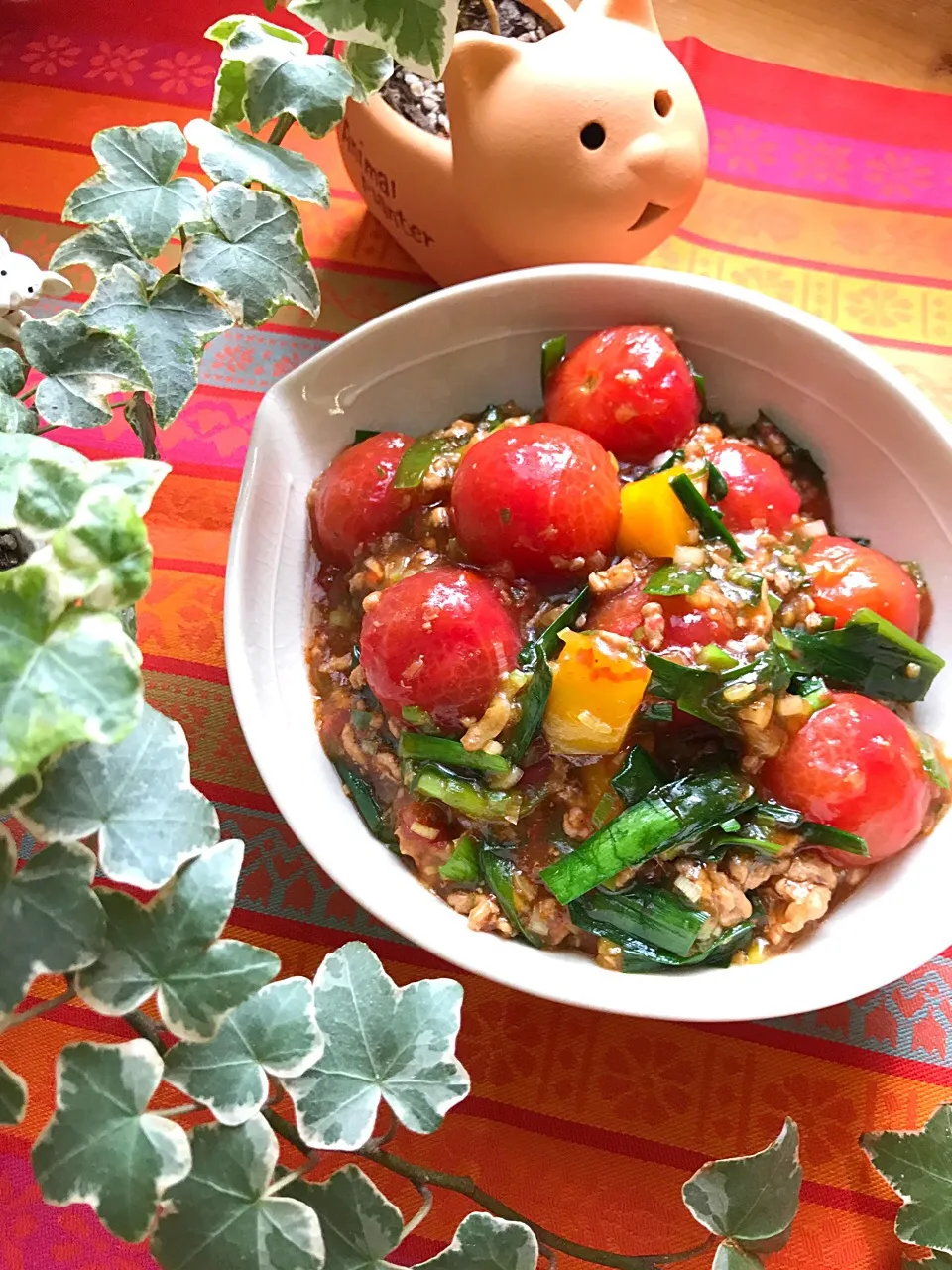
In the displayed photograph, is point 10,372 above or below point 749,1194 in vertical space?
above

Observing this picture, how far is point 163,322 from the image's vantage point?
3.11ft

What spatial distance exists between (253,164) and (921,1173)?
4.01 feet

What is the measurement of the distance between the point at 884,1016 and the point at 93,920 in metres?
0.91

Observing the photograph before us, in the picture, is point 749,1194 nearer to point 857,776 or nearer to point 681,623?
point 857,776

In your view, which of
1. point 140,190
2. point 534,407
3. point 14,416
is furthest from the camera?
point 534,407

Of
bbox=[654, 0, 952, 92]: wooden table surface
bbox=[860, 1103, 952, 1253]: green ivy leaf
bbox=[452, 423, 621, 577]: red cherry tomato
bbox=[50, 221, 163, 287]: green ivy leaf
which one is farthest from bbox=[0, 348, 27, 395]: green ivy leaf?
bbox=[654, 0, 952, 92]: wooden table surface

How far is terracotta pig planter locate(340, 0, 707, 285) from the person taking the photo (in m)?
1.21

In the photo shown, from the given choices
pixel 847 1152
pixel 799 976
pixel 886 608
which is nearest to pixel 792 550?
pixel 886 608

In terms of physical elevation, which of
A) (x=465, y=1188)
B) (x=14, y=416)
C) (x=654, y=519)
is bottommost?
(x=465, y=1188)

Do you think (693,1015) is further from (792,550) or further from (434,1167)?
(792,550)

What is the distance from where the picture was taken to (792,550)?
48.4 inches

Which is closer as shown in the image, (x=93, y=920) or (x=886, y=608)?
(x=93, y=920)

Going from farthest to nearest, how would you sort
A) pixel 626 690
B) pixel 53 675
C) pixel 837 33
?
pixel 837 33
pixel 626 690
pixel 53 675

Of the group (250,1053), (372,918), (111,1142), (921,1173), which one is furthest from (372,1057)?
(921,1173)
